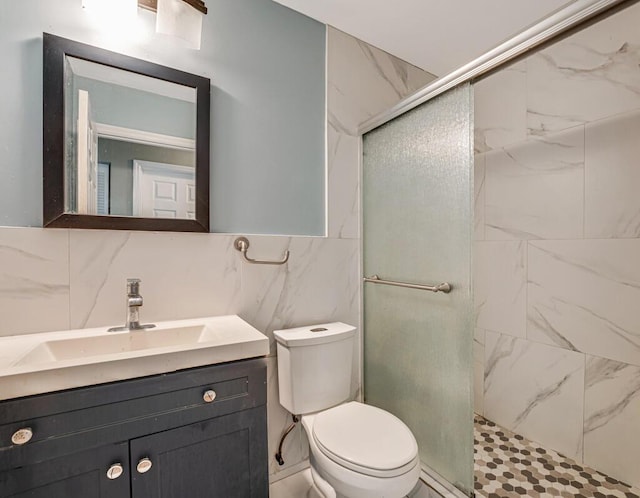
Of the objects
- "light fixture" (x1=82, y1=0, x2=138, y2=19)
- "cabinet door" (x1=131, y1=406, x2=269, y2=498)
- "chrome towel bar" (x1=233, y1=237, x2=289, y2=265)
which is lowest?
"cabinet door" (x1=131, y1=406, x2=269, y2=498)

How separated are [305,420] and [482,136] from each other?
209cm

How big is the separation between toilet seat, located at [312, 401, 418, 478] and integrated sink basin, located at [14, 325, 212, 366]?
0.62 m

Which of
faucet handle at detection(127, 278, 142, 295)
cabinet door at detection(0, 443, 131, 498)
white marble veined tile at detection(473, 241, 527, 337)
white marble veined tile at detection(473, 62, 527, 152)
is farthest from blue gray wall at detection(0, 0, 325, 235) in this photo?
white marble veined tile at detection(473, 241, 527, 337)

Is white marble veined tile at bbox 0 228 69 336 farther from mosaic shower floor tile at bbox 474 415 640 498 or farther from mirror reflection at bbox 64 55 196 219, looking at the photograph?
mosaic shower floor tile at bbox 474 415 640 498

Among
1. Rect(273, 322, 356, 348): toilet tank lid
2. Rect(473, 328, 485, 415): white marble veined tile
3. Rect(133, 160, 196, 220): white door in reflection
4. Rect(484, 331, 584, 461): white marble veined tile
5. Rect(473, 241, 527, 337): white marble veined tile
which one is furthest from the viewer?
Rect(473, 328, 485, 415): white marble veined tile

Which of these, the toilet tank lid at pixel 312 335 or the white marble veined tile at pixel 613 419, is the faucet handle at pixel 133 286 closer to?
the toilet tank lid at pixel 312 335

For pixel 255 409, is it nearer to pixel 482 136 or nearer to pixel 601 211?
pixel 601 211

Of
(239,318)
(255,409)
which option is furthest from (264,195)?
(255,409)

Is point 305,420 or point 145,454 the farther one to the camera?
point 305,420

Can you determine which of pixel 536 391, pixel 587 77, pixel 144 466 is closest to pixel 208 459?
pixel 144 466

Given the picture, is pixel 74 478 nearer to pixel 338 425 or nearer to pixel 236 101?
pixel 338 425

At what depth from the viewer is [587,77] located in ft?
5.59

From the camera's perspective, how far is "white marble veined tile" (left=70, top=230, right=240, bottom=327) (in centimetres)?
Result: 121

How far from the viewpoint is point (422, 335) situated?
156 centimetres
